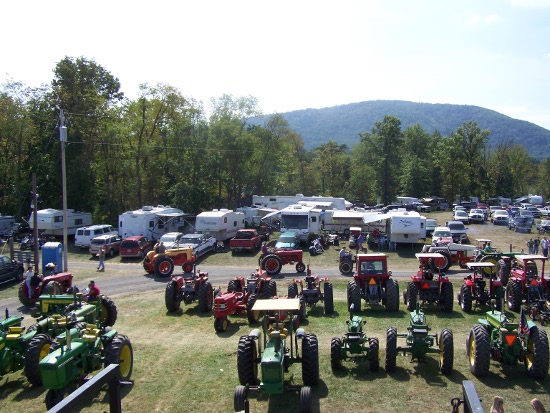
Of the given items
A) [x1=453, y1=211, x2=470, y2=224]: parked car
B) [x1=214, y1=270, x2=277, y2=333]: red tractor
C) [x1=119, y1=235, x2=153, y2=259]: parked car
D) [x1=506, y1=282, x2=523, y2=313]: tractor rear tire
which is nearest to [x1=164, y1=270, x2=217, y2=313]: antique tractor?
[x1=214, y1=270, x2=277, y2=333]: red tractor

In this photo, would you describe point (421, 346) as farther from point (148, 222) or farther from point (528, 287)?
point (148, 222)

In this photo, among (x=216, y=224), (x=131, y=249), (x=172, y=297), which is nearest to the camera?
(x=172, y=297)

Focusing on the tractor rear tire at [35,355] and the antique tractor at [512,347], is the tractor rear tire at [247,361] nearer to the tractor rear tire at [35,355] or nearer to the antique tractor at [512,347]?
the tractor rear tire at [35,355]

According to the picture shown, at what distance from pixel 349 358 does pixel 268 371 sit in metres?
3.31

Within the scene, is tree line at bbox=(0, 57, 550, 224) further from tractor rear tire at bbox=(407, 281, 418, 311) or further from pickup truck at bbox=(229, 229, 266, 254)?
tractor rear tire at bbox=(407, 281, 418, 311)

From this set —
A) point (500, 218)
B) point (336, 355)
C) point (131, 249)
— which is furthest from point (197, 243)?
point (500, 218)

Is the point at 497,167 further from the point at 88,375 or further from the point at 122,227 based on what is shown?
the point at 88,375

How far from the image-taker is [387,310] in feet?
54.7

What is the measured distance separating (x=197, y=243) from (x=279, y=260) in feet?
24.5

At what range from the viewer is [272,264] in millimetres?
24891

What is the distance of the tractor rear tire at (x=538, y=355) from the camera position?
10188 millimetres

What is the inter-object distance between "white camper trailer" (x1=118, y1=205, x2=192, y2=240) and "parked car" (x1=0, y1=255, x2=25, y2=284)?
33.1 feet

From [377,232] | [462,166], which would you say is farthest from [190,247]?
[462,166]

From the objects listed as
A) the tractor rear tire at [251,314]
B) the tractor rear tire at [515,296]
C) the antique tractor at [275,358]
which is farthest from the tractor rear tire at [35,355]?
the tractor rear tire at [515,296]
